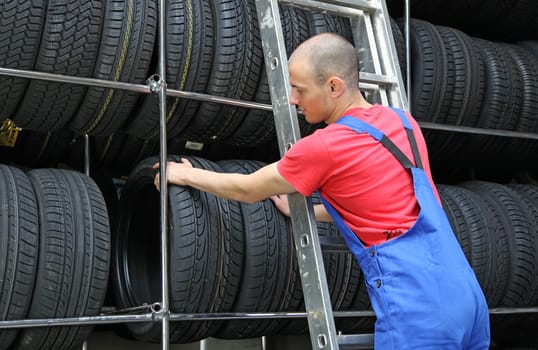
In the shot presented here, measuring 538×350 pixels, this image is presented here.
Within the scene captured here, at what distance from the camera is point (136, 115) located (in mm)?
3783

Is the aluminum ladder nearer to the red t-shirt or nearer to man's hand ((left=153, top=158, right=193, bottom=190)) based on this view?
the red t-shirt

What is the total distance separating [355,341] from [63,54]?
1.61m

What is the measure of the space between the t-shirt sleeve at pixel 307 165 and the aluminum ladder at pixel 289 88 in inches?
7.3

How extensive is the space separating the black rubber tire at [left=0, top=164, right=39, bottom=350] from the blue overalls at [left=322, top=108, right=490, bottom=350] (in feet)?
4.06

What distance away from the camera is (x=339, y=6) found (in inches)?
139

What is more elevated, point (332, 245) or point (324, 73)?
point (324, 73)

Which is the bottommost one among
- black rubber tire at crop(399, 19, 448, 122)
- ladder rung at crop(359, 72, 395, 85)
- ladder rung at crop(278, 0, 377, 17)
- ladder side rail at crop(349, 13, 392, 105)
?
ladder rung at crop(359, 72, 395, 85)

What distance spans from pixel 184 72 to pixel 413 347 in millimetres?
1648

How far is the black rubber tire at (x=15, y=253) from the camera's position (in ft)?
10.2

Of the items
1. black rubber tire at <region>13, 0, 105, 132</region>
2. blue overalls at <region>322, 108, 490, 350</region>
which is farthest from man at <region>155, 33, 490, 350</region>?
black rubber tire at <region>13, 0, 105, 132</region>

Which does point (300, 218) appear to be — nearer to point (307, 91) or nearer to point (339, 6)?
point (307, 91)

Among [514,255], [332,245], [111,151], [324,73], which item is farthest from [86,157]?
[514,255]

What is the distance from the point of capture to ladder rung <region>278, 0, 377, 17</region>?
3.38 metres

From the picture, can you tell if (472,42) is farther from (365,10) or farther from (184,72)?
(184,72)
